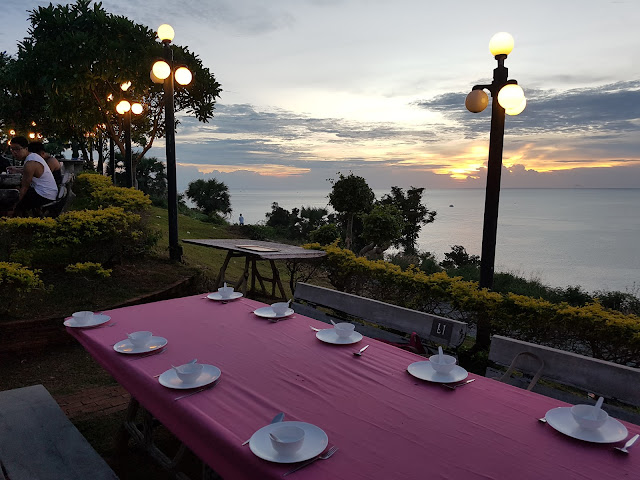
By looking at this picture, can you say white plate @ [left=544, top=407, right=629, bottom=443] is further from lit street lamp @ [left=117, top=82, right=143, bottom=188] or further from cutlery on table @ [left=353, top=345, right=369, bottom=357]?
lit street lamp @ [left=117, top=82, right=143, bottom=188]

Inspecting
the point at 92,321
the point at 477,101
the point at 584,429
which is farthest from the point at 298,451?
the point at 477,101

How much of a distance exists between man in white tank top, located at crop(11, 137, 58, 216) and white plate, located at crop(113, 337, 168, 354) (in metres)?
6.03

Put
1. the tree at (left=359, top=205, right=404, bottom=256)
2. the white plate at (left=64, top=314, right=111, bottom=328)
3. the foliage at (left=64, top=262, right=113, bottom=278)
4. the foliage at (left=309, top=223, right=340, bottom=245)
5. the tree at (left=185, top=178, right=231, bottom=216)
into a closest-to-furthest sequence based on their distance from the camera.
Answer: the white plate at (left=64, top=314, right=111, bottom=328) < the foliage at (left=64, top=262, right=113, bottom=278) < the foliage at (left=309, top=223, right=340, bottom=245) < the tree at (left=359, top=205, right=404, bottom=256) < the tree at (left=185, top=178, right=231, bottom=216)

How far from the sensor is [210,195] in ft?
115

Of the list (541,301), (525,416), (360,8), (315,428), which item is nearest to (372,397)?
(315,428)

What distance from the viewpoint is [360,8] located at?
9.35 meters

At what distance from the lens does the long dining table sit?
1.41m

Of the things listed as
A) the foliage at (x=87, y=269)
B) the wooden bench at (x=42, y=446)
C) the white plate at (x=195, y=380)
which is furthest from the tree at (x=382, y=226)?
the white plate at (x=195, y=380)

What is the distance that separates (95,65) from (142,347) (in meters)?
11.6

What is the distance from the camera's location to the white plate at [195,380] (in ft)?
6.46

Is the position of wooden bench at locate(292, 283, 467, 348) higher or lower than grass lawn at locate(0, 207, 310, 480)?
higher

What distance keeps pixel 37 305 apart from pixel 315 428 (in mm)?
4990

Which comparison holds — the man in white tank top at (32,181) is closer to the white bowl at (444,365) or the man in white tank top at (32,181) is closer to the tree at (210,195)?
the white bowl at (444,365)

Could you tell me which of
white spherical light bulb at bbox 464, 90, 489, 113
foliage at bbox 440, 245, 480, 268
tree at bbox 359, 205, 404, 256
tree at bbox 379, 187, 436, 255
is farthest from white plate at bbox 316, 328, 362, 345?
tree at bbox 379, 187, 436, 255
